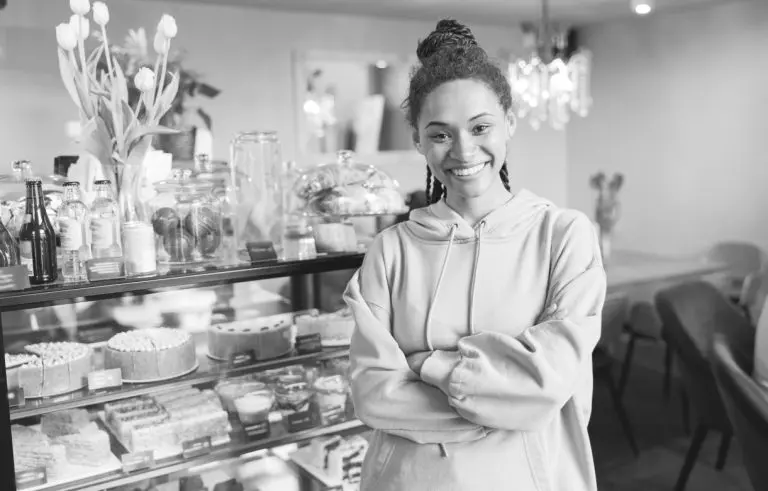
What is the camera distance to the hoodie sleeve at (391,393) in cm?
131

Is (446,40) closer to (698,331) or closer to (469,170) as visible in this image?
(469,170)

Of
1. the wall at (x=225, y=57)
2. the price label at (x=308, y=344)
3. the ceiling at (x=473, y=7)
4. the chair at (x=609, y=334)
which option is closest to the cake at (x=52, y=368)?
the price label at (x=308, y=344)

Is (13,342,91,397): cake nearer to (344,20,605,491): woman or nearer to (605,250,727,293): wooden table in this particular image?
(344,20,605,491): woman

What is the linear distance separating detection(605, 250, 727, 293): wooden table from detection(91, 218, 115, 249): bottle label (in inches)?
117

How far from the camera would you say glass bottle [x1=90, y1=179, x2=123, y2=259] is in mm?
1634

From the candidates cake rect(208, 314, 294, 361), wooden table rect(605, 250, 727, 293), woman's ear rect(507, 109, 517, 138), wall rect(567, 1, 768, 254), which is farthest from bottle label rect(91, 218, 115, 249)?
wall rect(567, 1, 768, 254)

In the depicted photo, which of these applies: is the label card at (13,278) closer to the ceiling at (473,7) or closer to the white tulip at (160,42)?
the white tulip at (160,42)

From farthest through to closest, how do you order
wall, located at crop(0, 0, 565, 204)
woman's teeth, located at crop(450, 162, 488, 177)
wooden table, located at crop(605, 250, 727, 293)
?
wall, located at crop(0, 0, 565, 204) < wooden table, located at crop(605, 250, 727, 293) < woman's teeth, located at crop(450, 162, 488, 177)

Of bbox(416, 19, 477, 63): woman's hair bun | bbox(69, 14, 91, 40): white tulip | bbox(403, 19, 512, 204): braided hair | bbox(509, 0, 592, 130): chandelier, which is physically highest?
bbox(509, 0, 592, 130): chandelier

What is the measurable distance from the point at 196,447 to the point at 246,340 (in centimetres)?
30

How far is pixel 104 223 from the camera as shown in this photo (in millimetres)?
1630

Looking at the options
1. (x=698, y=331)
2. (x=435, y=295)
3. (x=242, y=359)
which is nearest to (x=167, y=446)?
(x=242, y=359)

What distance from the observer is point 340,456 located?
2.15 meters

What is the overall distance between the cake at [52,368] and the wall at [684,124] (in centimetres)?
493
